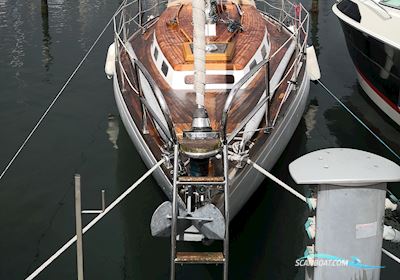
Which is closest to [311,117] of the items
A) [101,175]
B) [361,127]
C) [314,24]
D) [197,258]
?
[361,127]

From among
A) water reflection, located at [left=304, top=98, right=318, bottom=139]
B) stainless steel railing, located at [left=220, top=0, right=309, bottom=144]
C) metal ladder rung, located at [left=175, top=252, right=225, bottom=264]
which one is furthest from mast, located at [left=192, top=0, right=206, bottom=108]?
water reflection, located at [left=304, top=98, right=318, bottom=139]

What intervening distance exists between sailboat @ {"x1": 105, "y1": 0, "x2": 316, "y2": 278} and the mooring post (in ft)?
4.59

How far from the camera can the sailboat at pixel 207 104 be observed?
5.44 metres

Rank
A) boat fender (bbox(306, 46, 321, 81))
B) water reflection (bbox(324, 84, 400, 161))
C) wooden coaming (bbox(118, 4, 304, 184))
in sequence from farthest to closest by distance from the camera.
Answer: boat fender (bbox(306, 46, 321, 81)) → water reflection (bbox(324, 84, 400, 161)) → wooden coaming (bbox(118, 4, 304, 184))

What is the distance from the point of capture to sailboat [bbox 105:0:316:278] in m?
5.44

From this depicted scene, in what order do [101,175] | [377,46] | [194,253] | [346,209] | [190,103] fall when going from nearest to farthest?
[346,209] → [194,253] → [190,103] → [101,175] → [377,46]

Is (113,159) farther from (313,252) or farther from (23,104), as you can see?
(313,252)

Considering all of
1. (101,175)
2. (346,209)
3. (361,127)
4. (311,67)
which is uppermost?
(311,67)

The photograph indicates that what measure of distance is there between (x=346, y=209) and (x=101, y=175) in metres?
7.07

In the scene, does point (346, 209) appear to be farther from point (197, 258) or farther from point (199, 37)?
point (199, 37)

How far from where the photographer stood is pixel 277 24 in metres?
14.1

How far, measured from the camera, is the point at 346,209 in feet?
12.2

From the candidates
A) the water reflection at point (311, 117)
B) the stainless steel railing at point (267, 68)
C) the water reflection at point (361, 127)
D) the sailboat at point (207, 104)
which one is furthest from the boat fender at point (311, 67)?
the water reflection at point (361, 127)

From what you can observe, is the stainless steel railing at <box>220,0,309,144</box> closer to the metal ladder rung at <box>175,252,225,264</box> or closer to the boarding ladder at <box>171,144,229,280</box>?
the boarding ladder at <box>171,144,229,280</box>
